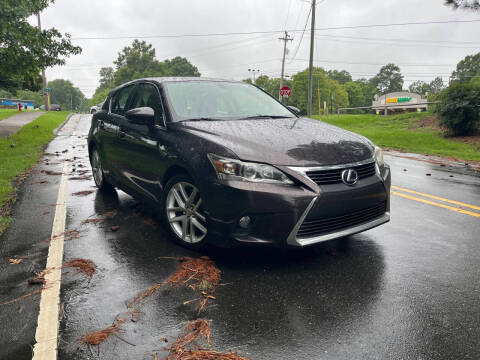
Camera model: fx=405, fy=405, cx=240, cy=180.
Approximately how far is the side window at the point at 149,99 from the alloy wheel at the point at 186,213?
846mm

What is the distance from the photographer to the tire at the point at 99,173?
6391 mm

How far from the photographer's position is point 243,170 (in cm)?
336

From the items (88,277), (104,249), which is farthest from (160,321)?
(104,249)

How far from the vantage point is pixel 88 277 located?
3.46 metres

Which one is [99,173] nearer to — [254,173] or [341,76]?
[254,173]

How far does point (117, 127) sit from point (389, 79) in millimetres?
137201

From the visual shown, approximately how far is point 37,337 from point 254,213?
1.74 m

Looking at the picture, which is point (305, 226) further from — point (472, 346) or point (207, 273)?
point (472, 346)

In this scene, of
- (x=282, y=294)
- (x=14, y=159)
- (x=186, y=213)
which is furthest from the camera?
(x=14, y=159)

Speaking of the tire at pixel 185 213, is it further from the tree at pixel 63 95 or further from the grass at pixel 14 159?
the tree at pixel 63 95

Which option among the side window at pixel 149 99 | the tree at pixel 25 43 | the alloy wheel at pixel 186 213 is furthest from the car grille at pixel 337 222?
the tree at pixel 25 43

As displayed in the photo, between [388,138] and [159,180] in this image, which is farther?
[388,138]

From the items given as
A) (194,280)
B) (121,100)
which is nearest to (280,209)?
(194,280)

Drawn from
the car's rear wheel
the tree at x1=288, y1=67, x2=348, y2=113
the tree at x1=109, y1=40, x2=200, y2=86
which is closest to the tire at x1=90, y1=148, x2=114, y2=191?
the car's rear wheel
